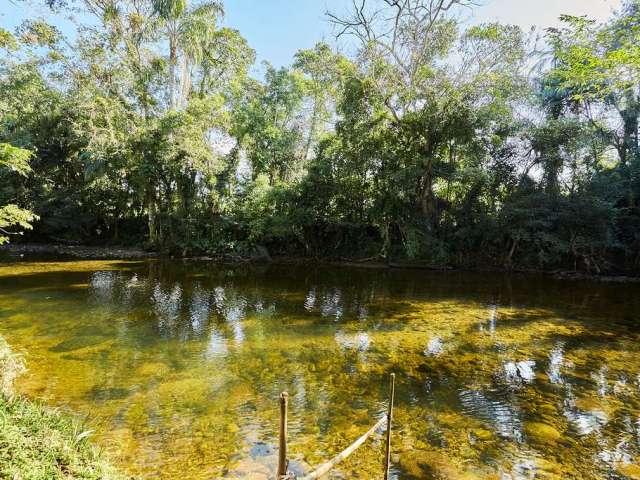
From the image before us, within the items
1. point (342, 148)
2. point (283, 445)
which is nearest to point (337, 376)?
point (283, 445)

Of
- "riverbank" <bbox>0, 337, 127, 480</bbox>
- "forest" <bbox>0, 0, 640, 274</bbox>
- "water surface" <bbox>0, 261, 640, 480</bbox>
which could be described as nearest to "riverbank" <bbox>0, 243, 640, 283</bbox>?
"forest" <bbox>0, 0, 640, 274</bbox>

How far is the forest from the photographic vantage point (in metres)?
16.5

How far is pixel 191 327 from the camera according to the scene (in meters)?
8.34

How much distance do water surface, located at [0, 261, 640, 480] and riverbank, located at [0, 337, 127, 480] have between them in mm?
746

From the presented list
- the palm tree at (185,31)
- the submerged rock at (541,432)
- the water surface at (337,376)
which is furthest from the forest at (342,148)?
the submerged rock at (541,432)

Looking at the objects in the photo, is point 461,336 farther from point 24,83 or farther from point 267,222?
point 24,83

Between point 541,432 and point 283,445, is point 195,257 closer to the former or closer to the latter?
point 541,432

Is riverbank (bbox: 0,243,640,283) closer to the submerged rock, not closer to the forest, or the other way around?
the forest

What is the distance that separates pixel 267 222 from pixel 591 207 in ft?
48.2

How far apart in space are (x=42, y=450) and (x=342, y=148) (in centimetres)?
1786

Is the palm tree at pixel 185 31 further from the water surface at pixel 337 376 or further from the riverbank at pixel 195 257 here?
the water surface at pixel 337 376

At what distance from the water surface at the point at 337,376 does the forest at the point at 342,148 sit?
6408 mm

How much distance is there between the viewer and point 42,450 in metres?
2.67

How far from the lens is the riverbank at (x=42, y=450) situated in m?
2.40
